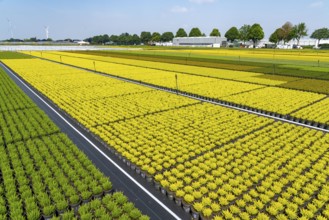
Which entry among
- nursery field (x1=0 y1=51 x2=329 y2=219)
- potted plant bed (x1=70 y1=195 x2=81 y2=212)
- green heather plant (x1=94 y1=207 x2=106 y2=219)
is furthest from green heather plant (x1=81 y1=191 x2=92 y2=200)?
green heather plant (x1=94 y1=207 x2=106 y2=219)

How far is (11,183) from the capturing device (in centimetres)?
1028

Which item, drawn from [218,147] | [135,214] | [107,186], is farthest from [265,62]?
[135,214]

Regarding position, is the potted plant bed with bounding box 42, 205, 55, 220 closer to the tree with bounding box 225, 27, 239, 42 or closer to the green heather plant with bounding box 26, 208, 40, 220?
the green heather plant with bounding box 26, 208, 40, 220

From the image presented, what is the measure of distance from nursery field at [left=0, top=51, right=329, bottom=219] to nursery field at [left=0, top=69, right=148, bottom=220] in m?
0.22

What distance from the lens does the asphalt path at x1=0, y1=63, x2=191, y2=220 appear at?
9328 mm

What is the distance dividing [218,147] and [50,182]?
8988 mm

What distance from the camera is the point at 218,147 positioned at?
1430 centimetres

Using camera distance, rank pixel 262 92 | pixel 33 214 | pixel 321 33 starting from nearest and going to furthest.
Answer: pixel 33 214 < pixel 262 92 < pixel 321 33

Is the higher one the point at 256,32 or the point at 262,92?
the point at 256,32

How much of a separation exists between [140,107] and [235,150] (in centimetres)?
1055

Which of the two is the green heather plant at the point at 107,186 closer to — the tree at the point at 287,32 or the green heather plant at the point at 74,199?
the green heather plant at the point at 74,199

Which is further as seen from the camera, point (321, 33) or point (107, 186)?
point (321, 33)

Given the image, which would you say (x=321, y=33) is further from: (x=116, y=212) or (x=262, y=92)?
(x=116, y=212)

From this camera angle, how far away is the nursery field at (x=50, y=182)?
8945 millimetres
